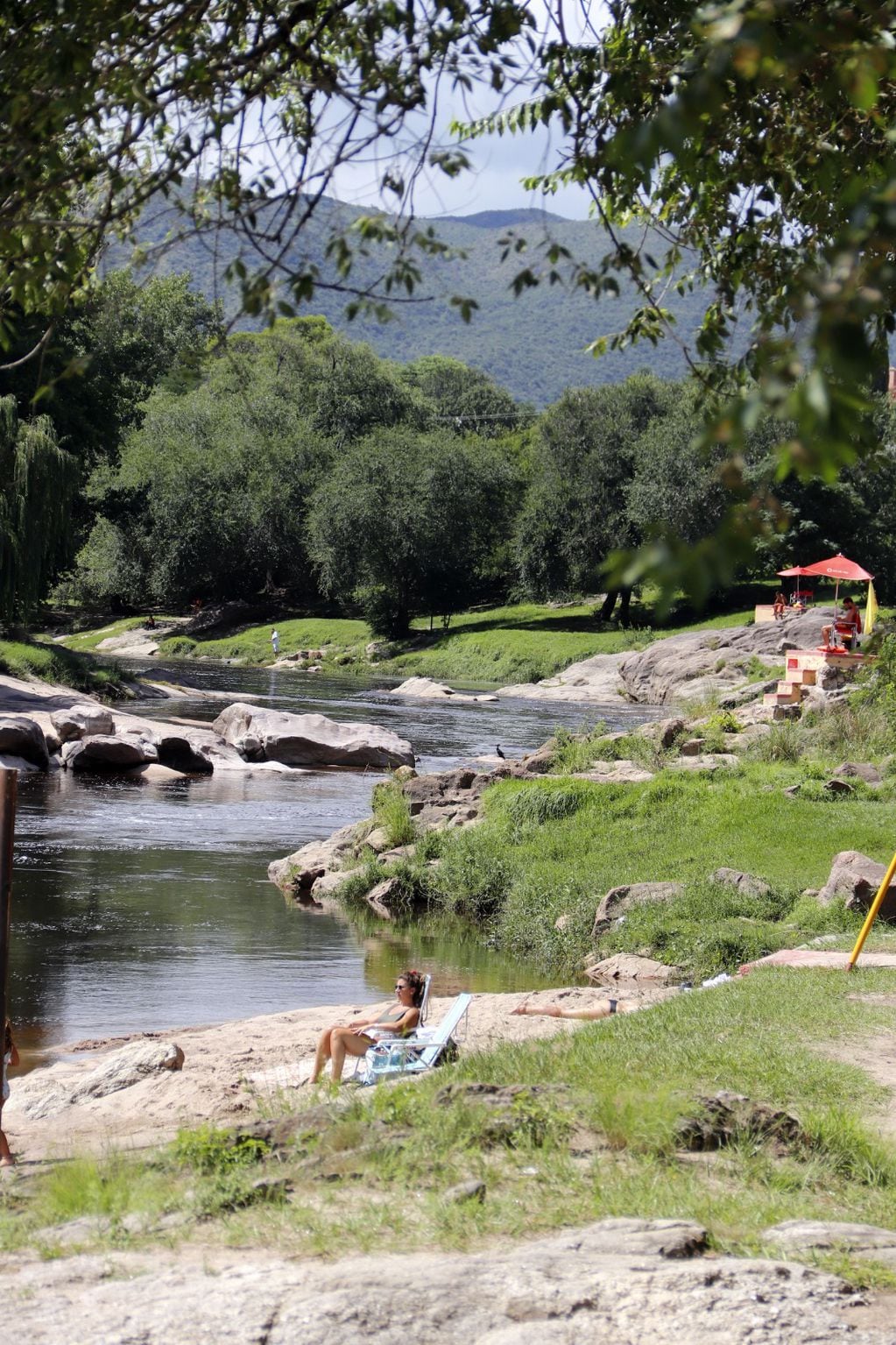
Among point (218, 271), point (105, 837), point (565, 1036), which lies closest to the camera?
point (218, 271)

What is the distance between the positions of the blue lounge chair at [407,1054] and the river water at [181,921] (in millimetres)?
4039

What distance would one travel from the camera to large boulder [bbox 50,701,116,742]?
105 feet

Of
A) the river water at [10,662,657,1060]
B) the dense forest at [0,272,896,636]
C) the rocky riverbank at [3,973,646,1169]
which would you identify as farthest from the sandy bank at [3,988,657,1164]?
the dense forest at [0,272,896,636]

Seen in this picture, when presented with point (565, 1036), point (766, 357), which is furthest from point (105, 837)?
point (766, 357)

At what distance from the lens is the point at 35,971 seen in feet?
49.6

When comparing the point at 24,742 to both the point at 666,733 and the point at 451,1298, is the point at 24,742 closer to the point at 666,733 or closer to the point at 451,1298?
the point at 666,733

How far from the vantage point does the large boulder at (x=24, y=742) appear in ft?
98.6

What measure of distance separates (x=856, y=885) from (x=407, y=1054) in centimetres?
659

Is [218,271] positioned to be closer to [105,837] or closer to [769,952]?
[769,952]

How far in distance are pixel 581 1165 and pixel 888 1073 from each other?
2.79 metres

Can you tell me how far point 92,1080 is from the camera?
1020cm

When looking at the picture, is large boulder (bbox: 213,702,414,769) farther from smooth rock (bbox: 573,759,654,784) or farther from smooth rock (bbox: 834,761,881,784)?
smooth rock (bbox: 834,761,881,784)

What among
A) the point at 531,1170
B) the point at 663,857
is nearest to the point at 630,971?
the point at 663,857

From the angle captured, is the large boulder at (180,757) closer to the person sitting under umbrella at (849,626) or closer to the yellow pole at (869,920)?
the person sitting under umbrella at (849,626)
